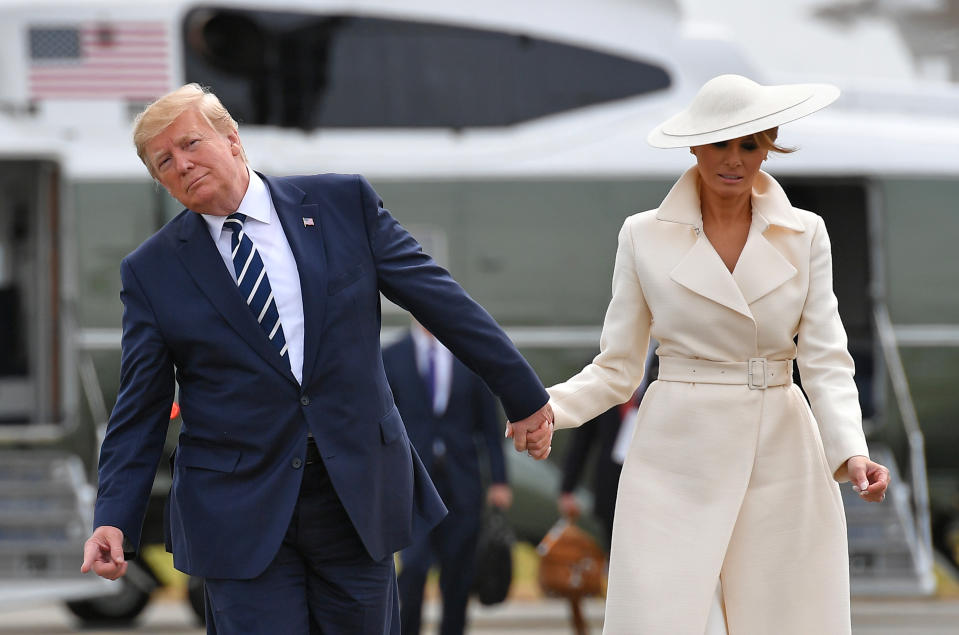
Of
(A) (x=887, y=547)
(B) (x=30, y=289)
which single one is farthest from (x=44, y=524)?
(A) (x=887, y=547)

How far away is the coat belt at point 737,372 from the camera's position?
3604 millimetres

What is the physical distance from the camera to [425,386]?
654 centimetres

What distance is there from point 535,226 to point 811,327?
4.75 metres

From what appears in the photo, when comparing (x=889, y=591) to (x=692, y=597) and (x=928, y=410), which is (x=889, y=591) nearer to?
(x=928, y=410)

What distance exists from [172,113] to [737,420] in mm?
1495

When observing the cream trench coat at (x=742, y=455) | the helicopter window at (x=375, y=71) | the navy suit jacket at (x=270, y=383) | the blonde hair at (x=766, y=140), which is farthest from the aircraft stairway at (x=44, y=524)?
the blonde hair at (x=766, y=140)

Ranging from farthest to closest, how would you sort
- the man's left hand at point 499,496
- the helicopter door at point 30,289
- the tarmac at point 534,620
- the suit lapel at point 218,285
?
1. the helicopter door at point 30,289
2. the tarmac at point 534,620
3. the man's left hand at point 499,496
4. the suit lapel at point 218,285

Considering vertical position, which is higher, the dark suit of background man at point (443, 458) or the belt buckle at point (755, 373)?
the belt buckle at point (755, 373)

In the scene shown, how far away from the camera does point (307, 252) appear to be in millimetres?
3297

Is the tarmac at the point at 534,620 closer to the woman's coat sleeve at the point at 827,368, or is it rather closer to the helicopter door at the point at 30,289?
the helicopter door at the point at 30,289

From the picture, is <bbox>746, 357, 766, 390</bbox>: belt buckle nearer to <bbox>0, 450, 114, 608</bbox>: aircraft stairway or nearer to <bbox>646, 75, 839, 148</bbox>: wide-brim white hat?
<bbox>646, 75, 839, 148</bbox>: wide-brim white hat

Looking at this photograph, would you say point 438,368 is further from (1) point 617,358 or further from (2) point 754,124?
(2) point 754,124

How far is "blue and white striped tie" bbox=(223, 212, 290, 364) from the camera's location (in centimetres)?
325

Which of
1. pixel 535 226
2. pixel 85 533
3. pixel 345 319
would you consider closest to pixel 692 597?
pixel 345 319
